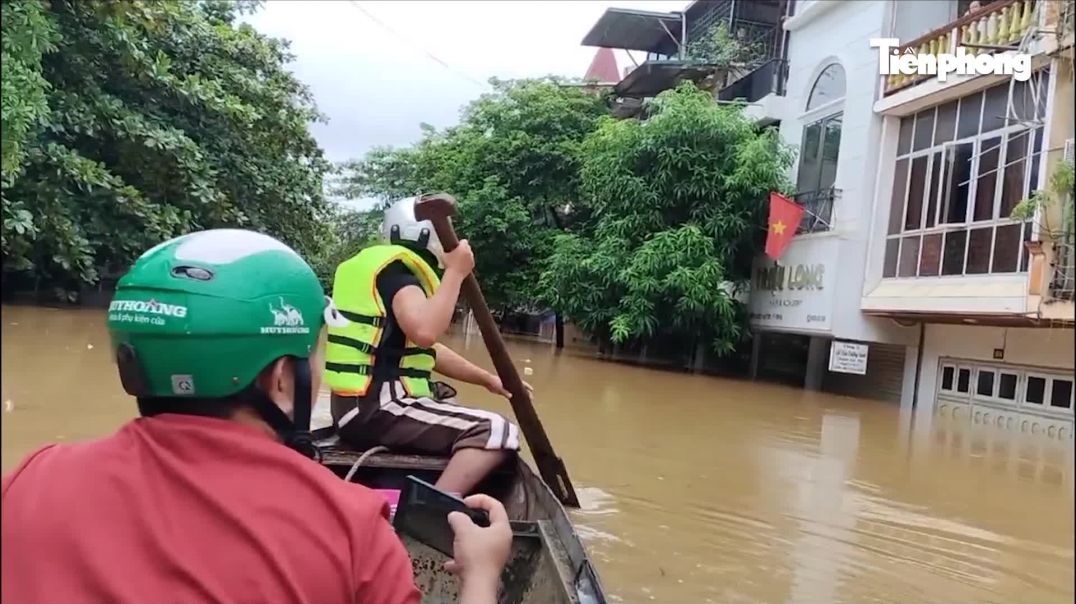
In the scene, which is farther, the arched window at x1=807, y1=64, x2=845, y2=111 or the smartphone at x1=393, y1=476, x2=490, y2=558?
the arched window at x1=807, y1=64, x2=845, y2=111

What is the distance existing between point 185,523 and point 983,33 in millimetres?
10938

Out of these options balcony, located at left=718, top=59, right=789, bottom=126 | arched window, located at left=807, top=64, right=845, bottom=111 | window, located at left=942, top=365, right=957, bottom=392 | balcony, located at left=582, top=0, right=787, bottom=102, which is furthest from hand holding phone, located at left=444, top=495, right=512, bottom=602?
balcony, located at left=718, top=59, right=789, bottom=126

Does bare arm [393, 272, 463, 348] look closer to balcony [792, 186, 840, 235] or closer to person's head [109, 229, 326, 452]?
person's head [109, 229, 326, 452]

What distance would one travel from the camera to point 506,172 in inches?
392

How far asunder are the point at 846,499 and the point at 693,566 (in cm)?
213

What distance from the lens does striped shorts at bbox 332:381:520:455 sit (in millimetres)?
2873

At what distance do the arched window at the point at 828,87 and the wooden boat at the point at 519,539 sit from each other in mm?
11315

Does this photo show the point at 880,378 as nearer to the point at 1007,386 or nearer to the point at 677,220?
the point at 1007,386

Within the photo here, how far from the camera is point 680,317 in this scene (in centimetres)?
1388

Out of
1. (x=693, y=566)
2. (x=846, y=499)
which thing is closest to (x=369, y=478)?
(x=693, y=566)

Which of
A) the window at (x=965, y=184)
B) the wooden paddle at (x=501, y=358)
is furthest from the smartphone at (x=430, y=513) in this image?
the window at (x=965, y=184)

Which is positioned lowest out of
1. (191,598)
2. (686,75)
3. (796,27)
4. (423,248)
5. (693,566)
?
(693,566)

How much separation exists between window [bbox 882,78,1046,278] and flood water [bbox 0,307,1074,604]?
2.07 meters

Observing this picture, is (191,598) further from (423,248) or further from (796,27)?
(796,27)
